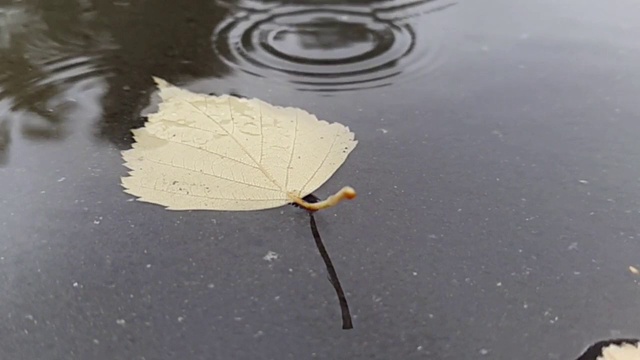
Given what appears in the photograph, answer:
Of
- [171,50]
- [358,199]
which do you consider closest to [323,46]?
[171,50]

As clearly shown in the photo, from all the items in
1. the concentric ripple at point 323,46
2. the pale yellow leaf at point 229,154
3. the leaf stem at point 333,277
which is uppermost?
the concentric ripple at point 323,46

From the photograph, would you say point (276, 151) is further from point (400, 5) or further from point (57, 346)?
point (400, 5)

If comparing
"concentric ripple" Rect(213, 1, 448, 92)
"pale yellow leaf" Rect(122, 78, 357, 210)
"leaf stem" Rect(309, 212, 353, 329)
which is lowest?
"leaf stem" Rect(309, 212, 353, 329)

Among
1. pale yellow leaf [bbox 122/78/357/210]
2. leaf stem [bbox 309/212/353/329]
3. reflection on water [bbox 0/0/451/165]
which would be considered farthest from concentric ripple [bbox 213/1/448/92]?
leaf stem [bbox 309/212/353/329]

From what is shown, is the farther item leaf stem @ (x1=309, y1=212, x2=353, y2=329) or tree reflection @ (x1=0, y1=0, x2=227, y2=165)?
tree reflection @ (x1=0, y1=0, x2=227, y2=165)

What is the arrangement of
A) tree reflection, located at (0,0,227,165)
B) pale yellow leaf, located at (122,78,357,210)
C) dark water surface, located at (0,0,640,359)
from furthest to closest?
tree reflection, located at (0,0,227,165) < pale yellow leaf, located at (122,78,357,210) < dark water surface, located at (0,0,640,359)

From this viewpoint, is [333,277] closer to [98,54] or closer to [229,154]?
[229,154]

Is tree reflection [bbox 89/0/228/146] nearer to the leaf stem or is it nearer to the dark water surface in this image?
the dark water surface

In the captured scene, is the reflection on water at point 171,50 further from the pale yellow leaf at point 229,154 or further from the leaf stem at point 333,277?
the leaf stem at point 333,277

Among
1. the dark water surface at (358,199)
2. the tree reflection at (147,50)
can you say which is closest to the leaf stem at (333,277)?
the dark water surface at (358,199)

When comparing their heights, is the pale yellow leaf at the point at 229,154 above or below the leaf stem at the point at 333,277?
above
